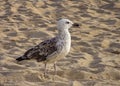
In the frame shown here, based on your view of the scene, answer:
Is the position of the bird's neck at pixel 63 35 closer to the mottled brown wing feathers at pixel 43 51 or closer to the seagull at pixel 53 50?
the seagull at pixel 53 50

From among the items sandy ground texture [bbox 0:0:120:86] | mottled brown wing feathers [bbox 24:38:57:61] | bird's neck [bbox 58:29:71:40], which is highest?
bird's neck [bbox 58:29:71:40]

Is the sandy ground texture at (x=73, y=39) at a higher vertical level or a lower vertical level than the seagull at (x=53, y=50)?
lower

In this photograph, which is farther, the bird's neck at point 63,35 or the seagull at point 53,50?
the bird's neck at point 63,35

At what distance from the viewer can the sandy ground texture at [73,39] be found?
7.87m

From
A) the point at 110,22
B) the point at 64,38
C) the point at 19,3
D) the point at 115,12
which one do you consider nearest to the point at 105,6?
the point at 115,12

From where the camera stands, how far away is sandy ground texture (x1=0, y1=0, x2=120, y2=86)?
7.87 meters

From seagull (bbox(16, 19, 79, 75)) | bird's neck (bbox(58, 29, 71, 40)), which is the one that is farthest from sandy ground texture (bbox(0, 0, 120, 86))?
bird's neck (bbox(58, 29, 71, 40))

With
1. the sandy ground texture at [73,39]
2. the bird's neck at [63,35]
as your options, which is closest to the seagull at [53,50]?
the bird's neck at [63,35]

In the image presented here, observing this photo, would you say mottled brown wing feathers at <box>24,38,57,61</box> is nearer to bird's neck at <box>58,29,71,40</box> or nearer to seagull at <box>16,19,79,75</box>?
seagull at <box>16,19,79,75</box>

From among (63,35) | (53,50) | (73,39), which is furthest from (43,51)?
(73,39)

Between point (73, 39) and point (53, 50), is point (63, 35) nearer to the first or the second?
point (53, 50)

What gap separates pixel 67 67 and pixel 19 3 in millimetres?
6355

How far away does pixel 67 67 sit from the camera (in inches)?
342

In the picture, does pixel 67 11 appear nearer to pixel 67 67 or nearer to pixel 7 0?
pixel 7 0
